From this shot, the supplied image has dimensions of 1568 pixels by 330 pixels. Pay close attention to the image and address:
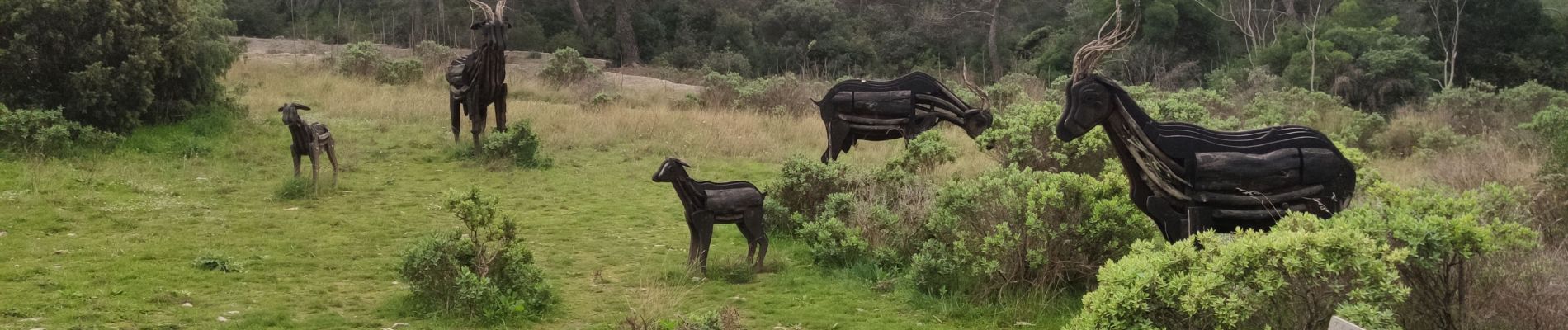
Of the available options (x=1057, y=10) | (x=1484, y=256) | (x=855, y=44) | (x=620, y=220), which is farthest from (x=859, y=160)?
(x=1057, y=10)

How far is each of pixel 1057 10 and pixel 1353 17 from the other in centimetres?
1553

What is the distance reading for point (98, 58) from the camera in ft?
42.9

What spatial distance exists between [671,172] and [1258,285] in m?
3.77

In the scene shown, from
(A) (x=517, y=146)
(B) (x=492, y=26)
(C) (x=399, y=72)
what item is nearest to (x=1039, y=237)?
(A) (x=517, y=146)

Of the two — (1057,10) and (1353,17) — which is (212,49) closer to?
(1353,17)

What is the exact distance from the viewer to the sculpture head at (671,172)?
7.62m

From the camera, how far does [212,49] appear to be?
14484mm

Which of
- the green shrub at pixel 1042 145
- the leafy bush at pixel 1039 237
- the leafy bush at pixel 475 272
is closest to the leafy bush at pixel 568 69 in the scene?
the green shrub at pixel 1042 145

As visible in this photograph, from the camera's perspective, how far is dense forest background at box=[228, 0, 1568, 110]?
23125 mm

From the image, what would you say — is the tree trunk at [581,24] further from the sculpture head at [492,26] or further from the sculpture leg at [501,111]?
the sculpture head at [492,26]

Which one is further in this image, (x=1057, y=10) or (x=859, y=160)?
(x=1057, y=10)

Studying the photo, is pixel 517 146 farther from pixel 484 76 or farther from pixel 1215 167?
pixel 1215 167

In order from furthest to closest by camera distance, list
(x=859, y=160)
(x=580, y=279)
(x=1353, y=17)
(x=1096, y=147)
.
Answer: (x=1353, y=17)
(x=859, y=160)
(x=1096, y=147)
(x=580, y=279)

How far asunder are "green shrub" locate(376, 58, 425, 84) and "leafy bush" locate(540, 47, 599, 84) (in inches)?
103
